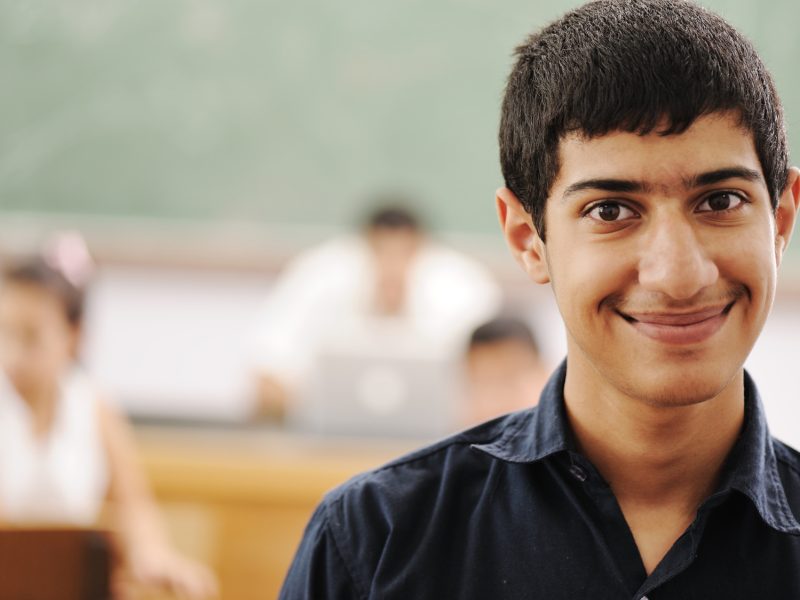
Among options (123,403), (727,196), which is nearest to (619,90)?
(727,196)

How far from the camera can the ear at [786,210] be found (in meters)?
1.06

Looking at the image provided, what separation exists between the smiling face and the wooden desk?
186 cm

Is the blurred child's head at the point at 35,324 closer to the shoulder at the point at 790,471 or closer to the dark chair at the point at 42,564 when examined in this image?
the dark chair at the point at 42,564

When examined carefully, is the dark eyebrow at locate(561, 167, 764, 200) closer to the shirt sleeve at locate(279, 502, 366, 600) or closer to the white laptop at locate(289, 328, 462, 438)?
the shirt sleeve at locate(279, 502, 366, 600)

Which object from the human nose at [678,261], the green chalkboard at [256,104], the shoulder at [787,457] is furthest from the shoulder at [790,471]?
the green chalkboard at [256,104]

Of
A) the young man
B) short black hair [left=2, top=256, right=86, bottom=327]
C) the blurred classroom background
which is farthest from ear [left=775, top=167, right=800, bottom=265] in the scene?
the blurred classroom background

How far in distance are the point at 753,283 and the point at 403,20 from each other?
3.72 metres

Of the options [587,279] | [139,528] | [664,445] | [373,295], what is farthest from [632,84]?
[373,295]

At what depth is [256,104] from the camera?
4570 mm

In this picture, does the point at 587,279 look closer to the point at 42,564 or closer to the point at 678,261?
the point at 678,261

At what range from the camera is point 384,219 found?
4098mm

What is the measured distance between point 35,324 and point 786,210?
88.5 inches

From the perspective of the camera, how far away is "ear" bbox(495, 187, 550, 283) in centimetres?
113

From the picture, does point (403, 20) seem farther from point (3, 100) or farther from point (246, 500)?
point (246, 500)
